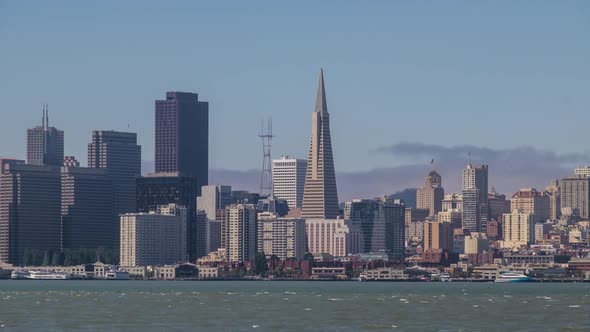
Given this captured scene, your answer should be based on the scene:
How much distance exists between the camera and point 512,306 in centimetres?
16762

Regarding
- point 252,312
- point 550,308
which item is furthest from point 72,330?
point 550,308

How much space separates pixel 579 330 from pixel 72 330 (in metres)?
35.8

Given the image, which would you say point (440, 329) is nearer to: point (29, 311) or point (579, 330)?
point (579, 330)

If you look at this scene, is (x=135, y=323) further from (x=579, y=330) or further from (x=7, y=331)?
(x=579, y=330)

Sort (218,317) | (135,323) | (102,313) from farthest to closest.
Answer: (102,313)
(218,317)
(135,323)

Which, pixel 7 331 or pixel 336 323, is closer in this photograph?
pixel 7 331

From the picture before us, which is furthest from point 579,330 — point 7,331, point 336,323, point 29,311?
point 29,311

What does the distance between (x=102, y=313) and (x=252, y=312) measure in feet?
42.6

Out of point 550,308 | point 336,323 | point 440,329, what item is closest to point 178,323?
point 336,323

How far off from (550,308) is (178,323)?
4373cm

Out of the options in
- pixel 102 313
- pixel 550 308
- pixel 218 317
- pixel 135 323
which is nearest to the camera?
pixel 135 323

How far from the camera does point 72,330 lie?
123 metres

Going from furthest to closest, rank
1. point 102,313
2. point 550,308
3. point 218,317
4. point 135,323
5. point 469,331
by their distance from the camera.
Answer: point 550,308, point 102,313, point 218,317, point 135,323, point 469,331

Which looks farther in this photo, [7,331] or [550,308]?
[550,308]
